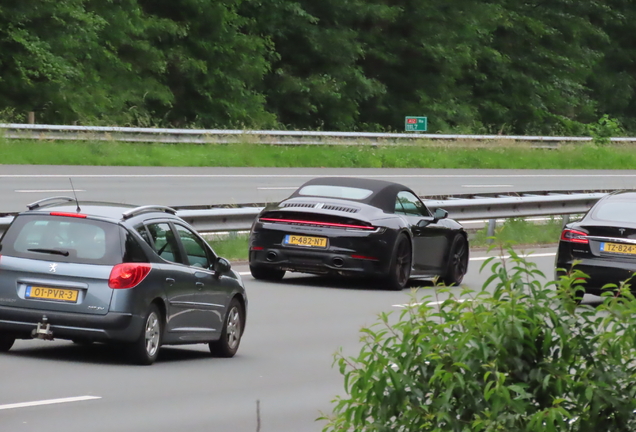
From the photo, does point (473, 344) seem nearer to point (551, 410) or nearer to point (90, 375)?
point (551, 410)

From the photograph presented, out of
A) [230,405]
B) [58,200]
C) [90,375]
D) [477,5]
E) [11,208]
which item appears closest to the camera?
[230,405]

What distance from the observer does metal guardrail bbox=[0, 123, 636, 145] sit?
3406 cm

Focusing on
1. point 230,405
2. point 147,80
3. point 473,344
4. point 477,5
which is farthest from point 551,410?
point 477,5

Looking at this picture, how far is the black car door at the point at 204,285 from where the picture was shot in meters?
11.1

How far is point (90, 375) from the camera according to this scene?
32.0 ft

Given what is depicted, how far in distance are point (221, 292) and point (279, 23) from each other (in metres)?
45.4

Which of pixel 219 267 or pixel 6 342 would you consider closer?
pixel 6 342

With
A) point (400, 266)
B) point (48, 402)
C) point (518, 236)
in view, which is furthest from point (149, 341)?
point (518, 236)

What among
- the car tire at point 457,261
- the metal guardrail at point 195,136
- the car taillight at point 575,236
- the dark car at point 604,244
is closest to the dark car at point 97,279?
the dark car at point 604,244

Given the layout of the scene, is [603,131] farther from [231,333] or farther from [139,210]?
[139,210]

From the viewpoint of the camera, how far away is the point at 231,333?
38.2 ft

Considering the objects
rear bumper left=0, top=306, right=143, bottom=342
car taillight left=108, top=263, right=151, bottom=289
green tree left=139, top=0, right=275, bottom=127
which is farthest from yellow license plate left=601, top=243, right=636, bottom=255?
green tree left=139, top=0, right=275, bottom=127

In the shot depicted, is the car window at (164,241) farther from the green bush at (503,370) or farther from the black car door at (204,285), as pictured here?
the green bush at (503,370)

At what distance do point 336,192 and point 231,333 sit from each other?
535 cm
